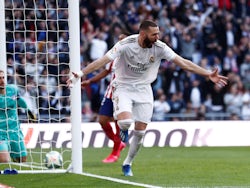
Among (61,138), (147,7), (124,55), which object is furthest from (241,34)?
(124,55)

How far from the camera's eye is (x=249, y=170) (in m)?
14.5

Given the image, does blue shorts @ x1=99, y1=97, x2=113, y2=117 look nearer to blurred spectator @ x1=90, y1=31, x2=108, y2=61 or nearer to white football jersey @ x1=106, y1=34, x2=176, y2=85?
white football jersey @ x1=106, y1=34, x2=176, y2=85

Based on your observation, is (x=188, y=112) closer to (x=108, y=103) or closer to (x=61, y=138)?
(x=61, y=138)

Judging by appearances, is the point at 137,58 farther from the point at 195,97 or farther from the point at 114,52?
the point at 195,97

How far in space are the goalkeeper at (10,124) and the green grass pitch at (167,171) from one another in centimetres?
124

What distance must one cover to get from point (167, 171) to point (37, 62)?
20.7ft

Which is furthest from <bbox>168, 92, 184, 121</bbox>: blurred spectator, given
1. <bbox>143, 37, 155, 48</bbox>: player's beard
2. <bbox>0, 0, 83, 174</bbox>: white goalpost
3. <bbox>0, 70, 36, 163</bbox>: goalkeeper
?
<bbox>143, 37, 155, 48</bbox>: player's beard

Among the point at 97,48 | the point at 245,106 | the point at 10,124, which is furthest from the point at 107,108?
the point at 245,106

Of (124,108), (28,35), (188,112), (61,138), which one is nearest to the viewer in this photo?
(124,108)

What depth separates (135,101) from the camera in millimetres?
13422

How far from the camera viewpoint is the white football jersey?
13.2 metres

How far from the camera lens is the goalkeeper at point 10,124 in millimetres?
15695

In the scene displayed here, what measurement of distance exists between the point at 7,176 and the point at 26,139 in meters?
5.62

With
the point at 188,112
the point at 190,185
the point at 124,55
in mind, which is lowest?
the point at 188,112
